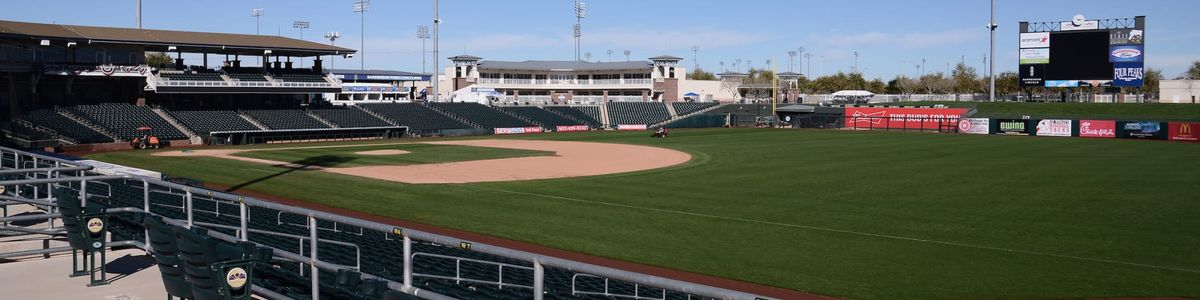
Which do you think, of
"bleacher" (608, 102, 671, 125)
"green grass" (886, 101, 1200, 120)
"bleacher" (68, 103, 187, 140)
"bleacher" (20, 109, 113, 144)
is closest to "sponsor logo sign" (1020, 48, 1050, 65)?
"green grass" (886, 101, 1200, 120)

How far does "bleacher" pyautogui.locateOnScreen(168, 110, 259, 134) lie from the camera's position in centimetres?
5994

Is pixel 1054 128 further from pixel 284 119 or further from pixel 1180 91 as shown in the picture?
pixel 284 119

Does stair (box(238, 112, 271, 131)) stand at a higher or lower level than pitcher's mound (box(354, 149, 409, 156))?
higher

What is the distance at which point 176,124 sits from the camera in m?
59.7

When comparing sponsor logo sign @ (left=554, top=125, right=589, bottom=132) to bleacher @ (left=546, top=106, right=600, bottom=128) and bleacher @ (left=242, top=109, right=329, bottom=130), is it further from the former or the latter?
bleacher @ (left=242, top=109, right=329, bottom=130)

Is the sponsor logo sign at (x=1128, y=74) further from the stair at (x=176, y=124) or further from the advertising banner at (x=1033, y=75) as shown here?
the stair at (x=176, y=124)

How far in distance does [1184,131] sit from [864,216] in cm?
4960

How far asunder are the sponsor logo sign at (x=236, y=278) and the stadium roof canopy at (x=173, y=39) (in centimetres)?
5224

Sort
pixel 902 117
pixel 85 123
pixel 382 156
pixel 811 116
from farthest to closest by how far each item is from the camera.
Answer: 1. pixel 811 116
2. pixel 902 117
3. pixel 85 123
4. pixel 382 156

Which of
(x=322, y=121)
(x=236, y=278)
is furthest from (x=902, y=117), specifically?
(x=236, y=278)

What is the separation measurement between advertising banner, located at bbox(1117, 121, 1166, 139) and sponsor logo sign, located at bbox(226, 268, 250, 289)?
6969 cm

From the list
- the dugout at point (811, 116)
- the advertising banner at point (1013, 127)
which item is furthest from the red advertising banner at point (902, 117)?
the advertising banner at point (1013, 127)

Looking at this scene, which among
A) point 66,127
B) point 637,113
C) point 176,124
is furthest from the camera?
point 637,113

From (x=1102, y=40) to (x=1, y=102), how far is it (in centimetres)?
7738
